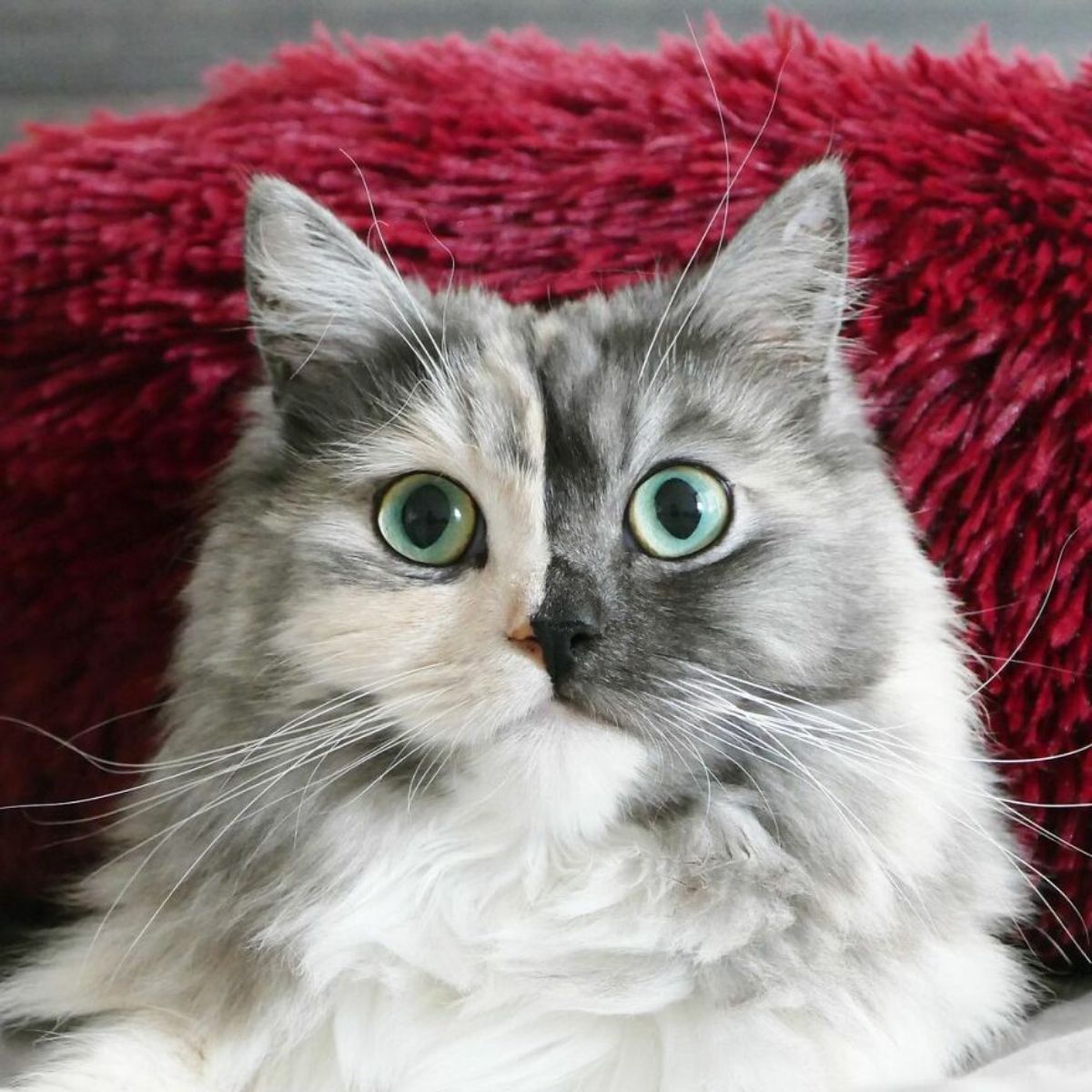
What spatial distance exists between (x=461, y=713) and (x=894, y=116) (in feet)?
2.82

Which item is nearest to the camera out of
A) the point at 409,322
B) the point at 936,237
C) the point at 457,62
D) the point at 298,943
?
the point at 298,943


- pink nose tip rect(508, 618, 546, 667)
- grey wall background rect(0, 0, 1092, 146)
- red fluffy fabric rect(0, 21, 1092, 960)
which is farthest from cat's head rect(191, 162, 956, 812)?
grey wall background rect(0, 0, 1092, 146)

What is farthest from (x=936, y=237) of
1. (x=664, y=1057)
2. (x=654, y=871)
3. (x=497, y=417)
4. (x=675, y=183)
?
(x=664, y=1057)

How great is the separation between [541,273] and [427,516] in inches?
19.0

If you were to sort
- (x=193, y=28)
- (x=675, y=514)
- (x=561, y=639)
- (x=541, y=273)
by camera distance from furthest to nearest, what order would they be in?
(x=193, y=28), (x=541, y=273), (x=675, y=514), (x=561, y=639)

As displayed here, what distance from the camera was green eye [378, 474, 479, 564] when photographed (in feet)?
3.48

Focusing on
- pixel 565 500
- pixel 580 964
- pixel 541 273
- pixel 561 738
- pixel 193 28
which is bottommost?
pixel 580 964

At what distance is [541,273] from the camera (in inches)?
56.9

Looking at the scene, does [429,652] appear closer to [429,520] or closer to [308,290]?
[429,520]

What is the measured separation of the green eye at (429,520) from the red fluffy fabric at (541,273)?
424mm

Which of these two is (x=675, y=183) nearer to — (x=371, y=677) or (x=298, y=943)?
(x=371, y=677)

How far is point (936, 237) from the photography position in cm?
135

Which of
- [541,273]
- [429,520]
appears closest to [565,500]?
[429,520]

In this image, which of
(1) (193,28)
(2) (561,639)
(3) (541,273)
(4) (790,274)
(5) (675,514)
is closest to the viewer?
(2) (561,639)
